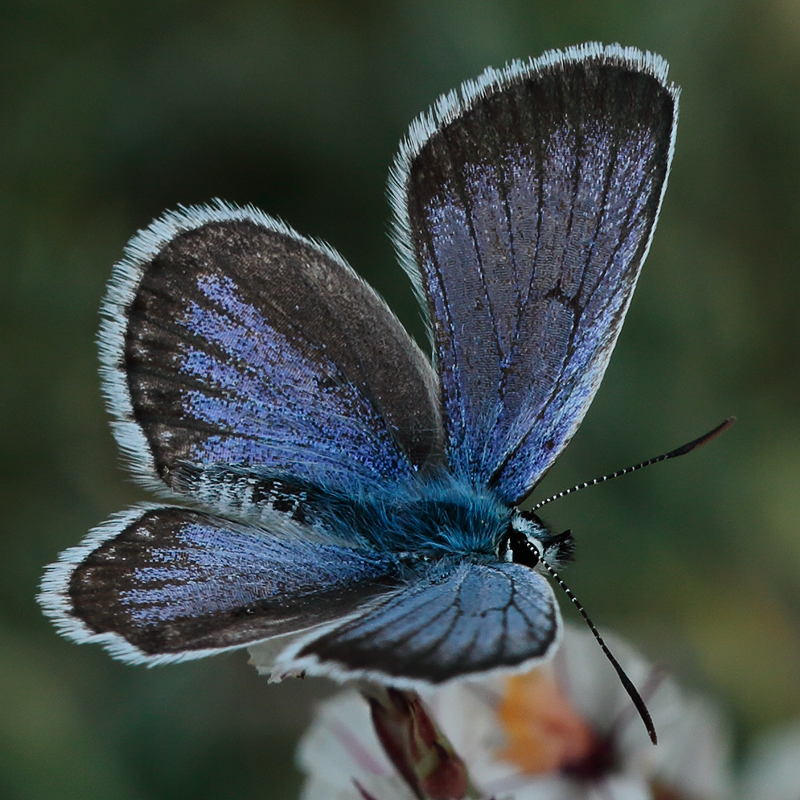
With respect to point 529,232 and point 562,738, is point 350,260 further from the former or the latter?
point 562,738

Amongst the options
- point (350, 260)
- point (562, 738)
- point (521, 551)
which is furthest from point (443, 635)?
point (350, 260)

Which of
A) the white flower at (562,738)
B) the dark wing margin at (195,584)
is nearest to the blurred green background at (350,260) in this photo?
the white flower at (562,738)

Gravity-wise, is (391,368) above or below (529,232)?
below

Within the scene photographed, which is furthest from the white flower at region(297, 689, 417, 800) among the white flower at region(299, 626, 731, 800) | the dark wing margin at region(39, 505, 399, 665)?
the dark wing margin at region(39, 505, 399, 665)

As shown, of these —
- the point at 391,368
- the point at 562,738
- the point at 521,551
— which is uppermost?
the point at 391,368

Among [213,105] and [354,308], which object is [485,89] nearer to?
[354,308]

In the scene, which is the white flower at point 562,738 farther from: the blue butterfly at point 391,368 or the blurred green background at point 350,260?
the blurred green background at point 350,260
